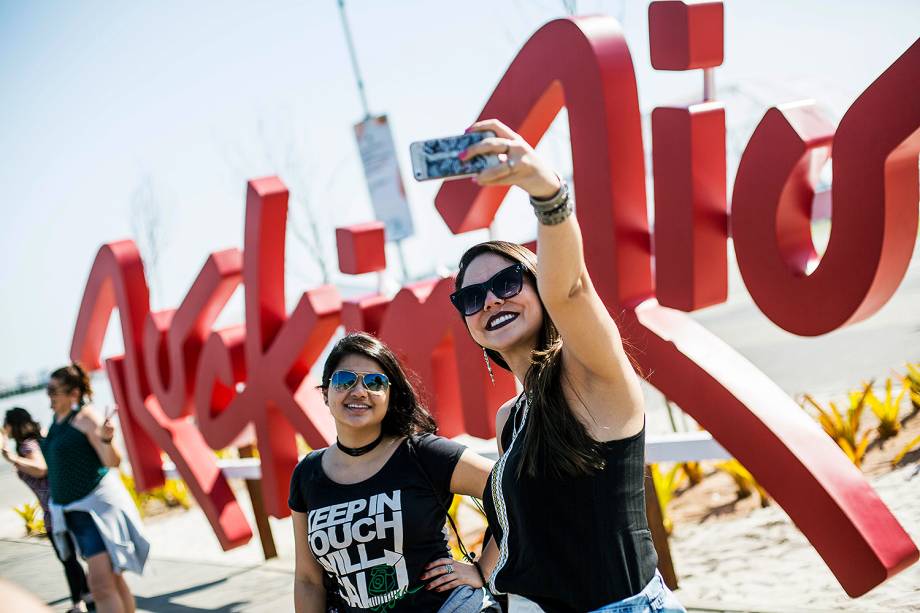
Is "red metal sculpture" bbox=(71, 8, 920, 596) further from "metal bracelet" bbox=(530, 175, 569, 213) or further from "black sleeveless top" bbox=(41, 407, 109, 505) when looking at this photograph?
"metal bracelet" bbox=(530, 175, 569, 213)

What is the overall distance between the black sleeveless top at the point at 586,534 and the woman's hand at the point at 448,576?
868mm

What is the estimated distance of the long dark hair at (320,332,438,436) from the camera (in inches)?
117

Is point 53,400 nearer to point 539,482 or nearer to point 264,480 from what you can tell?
point 264,480

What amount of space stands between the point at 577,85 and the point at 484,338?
2.52m

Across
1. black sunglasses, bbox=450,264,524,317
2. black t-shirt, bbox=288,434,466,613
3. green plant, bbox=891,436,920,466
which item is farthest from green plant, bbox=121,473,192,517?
black sunglasses, bbox=450,264,524,317

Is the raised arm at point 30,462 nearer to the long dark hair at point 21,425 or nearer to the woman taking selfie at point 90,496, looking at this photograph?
the long dark hair at point 21,425

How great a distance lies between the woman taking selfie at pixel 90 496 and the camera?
5215mm

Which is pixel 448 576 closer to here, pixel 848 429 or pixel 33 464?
pixel 848 429

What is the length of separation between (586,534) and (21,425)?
19.1 feet

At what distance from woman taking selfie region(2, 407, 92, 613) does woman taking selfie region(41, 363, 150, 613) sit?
1.22m

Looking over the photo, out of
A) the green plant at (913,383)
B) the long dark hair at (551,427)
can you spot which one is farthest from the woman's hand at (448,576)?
the green plant at (913,383)

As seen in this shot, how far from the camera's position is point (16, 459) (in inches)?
251

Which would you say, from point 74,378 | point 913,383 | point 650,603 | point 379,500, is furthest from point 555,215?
point 913,383

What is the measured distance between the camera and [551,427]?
1.80 metres
